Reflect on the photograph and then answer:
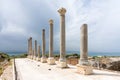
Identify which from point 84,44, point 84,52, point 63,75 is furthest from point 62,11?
point 63,75

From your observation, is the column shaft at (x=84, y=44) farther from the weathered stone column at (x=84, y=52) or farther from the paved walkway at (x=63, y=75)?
the paved walkway at (x=63, y=75)

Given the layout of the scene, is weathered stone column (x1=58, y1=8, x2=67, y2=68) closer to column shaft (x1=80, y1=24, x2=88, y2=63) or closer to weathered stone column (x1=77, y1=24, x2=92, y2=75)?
weathered stone column (x1=77, y1=24, x2=92, y2=75)

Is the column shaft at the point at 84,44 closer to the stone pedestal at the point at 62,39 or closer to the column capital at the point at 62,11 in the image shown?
the stone pedestal at the point at 62,39

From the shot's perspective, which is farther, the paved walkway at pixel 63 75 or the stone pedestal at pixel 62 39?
the stone pedestal at pixel 62 39

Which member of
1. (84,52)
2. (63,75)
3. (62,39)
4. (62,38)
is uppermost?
(62,38)

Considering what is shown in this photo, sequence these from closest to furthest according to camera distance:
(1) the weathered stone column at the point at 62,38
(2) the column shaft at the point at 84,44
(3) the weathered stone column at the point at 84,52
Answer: (3) the weathered stone column at the point at 84,52
(2) the column shaft at the point at 84,44
(1) the weathered stone column at the point at 62,38

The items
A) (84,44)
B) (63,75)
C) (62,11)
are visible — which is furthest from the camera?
(62,11)

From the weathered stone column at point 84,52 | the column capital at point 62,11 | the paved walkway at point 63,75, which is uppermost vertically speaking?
the column capital at point 62,11

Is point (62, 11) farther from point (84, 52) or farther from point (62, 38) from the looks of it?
point (84, 52)

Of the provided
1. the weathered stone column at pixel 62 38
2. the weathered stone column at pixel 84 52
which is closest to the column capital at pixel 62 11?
the weathered stone column at pixel 62 38

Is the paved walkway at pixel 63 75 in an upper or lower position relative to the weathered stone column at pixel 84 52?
lower

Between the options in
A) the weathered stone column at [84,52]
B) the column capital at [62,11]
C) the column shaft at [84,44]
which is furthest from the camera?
the column capital at [62,11]

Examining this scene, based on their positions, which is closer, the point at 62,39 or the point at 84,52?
the point at 84,52

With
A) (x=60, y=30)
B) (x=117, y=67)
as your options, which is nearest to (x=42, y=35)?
(x=60, y=30)
